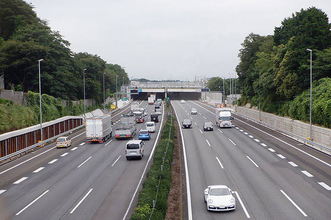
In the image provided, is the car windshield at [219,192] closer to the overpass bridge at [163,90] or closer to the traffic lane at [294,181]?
the traffic lane at [294,181]

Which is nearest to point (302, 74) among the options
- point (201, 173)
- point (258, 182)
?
point (201, 173)

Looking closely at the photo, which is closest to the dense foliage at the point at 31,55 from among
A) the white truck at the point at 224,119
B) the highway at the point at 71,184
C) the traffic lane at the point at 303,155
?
the highway at the point at 71,184

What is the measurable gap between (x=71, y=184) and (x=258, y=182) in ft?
46.7

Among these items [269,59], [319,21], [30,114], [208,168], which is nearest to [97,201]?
[208,168]

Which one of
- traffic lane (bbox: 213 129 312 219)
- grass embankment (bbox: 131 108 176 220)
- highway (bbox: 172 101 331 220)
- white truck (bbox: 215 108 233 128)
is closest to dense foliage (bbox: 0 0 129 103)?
white truck (bbox: 215 108 233 128)

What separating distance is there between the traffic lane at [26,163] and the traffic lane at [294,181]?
21.1 m

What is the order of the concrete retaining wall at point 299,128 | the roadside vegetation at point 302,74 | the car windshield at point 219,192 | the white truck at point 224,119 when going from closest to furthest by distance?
the car windshield at point 219,192, the concrete retaining wall at point 299,128, the roadside vegetation at point 302,74, the white truck at point 224,119

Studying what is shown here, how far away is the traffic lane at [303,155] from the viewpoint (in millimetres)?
28375

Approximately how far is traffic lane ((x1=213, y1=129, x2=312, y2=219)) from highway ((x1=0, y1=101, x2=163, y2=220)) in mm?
7563

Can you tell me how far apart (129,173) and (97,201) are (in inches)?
306

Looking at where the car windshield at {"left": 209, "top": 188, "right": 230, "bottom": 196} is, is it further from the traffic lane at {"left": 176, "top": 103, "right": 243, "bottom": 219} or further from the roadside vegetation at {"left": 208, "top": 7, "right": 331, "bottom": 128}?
the roadside vegetation at {"left": 208, "top": 7, "right": 331, "bottom": 128}

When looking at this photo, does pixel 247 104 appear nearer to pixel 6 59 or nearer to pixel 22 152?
pixel 6 59

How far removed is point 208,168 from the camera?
102ft

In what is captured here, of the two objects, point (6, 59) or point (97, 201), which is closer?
point (97, 201)
